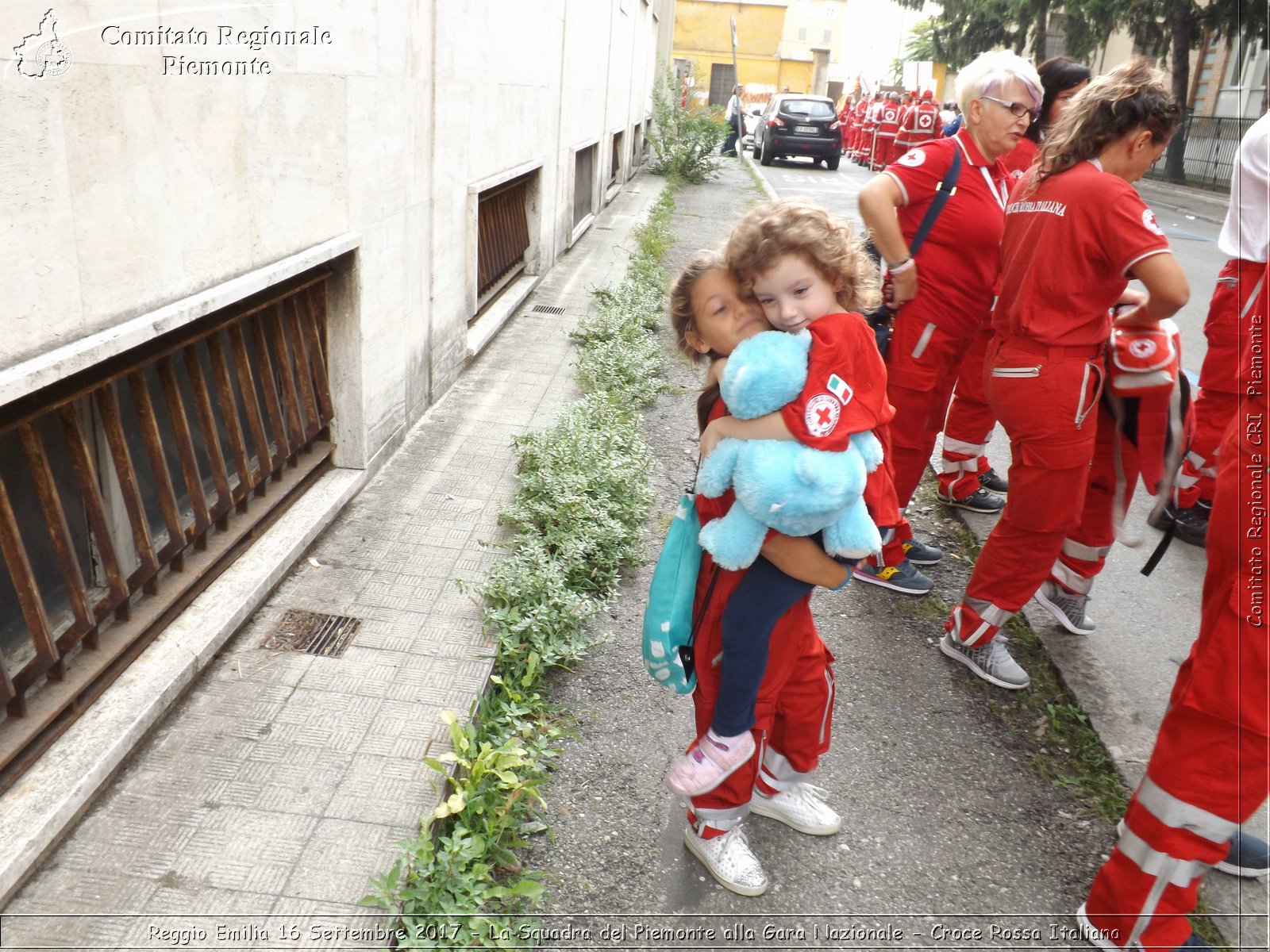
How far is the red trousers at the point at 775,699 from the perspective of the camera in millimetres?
2398

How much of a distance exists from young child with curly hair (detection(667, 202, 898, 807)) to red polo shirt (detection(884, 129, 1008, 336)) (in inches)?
62.4

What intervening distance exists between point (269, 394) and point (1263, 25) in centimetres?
349

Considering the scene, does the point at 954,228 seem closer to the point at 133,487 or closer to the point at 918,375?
the point at 918,375

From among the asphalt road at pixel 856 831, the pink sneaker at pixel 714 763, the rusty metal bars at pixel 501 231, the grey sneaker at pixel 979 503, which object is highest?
the rusty metal bars at pixel 501 231

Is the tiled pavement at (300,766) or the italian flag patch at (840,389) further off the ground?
the italian flag patch at (840,389)

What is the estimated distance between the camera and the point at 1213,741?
2164 mm

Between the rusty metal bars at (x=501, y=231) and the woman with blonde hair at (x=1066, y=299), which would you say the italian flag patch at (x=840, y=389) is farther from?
the rusty metal bars at (x=501, y=231)

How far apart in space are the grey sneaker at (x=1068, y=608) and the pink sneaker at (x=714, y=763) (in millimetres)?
1931

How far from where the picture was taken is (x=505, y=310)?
747 cm

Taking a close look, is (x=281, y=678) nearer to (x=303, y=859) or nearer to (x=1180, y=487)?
(x=303, y=859)

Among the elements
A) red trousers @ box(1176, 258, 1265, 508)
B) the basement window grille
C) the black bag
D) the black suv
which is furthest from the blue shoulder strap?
the black suv

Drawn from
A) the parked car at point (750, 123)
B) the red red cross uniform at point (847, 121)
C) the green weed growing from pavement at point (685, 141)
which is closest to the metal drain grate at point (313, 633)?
the green weed growing from pavement at point (685, 141)

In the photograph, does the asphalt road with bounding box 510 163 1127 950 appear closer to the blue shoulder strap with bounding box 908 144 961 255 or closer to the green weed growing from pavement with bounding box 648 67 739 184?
the blue shoulder strap with bounding box 908 144 961 255

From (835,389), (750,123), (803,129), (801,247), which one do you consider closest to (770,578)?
(835,389)
